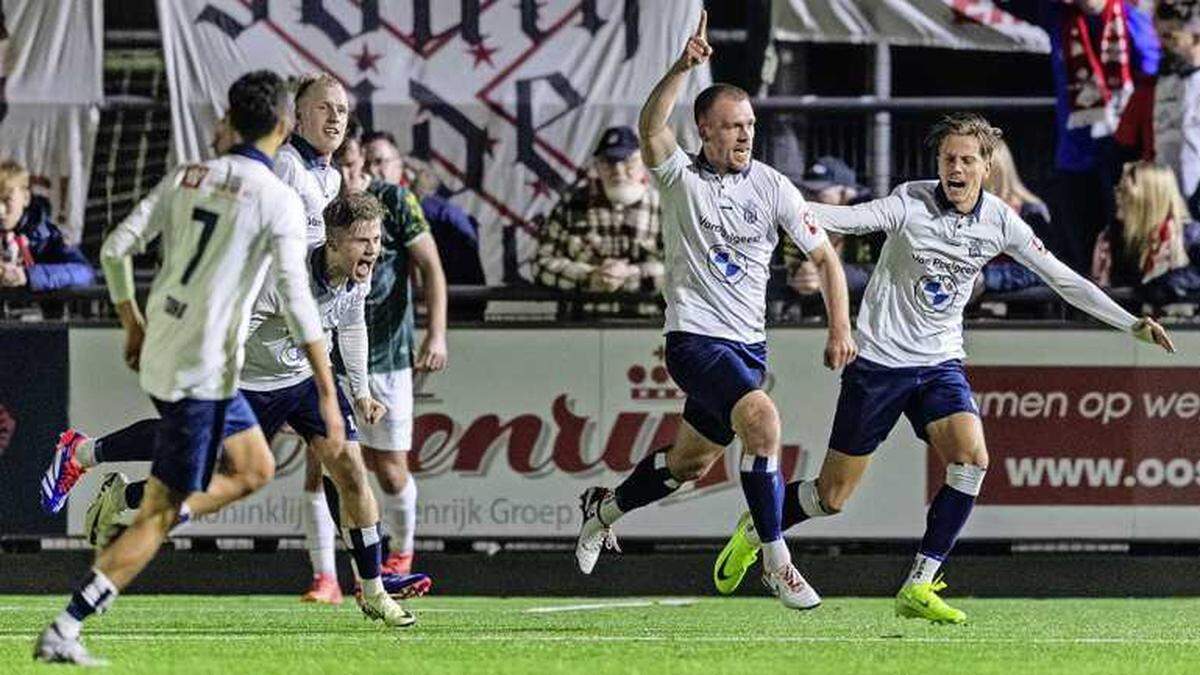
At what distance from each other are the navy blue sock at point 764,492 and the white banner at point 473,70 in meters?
4.20

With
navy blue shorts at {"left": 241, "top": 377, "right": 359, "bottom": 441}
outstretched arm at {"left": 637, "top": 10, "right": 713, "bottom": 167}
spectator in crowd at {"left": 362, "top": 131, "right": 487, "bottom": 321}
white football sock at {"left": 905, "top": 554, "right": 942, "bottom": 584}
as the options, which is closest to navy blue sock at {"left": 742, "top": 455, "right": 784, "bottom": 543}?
white football sock at {"left": 905, "top": 554, "right": 942, "bottom": 584}

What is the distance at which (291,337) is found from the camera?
1121cm

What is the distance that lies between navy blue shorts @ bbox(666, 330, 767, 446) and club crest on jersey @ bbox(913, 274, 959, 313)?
0.78 meters

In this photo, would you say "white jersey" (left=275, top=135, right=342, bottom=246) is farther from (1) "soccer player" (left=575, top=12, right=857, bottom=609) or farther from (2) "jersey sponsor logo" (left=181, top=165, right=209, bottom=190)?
(2) "jersey sponsor logo" (left=181, top=165, right=209, bottom=190)

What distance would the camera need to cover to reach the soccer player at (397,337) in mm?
13859

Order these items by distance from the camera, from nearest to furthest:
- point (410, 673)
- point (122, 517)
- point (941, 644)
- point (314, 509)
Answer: point (410, 673), point (941, 644), point (122, 517), point (314, 509)

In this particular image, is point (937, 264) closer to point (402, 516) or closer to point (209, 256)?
point (402, 516)

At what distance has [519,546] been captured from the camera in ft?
50.5

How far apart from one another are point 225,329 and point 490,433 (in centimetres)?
595

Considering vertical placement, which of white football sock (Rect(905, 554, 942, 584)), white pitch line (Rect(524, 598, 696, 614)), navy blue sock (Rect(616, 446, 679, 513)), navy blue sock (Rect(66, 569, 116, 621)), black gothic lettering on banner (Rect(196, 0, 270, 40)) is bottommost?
white pitch line (Rect(524, 598, 696, 614))

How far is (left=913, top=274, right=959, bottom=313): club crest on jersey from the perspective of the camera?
1214 centimetres

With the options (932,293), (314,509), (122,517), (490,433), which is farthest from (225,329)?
(490,433)

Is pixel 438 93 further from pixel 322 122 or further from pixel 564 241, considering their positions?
pixel 322 122

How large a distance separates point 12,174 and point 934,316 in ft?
19.3
